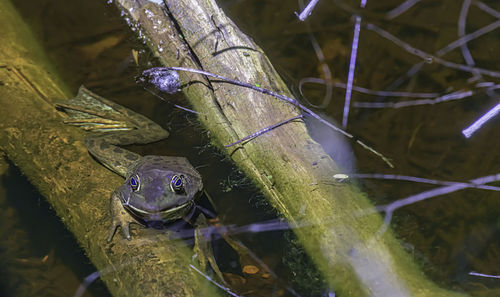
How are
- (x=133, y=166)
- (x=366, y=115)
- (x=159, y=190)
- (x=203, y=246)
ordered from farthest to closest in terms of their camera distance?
(x=366, y=115) < (x=133, y=166) < (x=203, y=246) < (x=159, y=190)

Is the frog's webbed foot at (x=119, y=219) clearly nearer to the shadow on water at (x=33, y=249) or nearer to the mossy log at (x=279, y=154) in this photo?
the shadow on water at (x=33, y=249)

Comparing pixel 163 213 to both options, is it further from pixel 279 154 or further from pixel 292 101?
pixel 292 101

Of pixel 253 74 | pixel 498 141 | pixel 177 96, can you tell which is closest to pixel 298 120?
pixel 253 74

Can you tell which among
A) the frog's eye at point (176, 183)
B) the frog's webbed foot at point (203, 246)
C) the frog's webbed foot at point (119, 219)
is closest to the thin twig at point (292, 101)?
the frog's eye at point (176, 183)

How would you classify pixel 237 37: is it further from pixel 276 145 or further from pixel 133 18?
pixel 133 18

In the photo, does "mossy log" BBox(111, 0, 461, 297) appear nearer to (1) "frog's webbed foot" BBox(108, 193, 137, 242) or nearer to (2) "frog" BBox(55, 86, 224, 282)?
(2) "frog" BBox(55, 86, 224, 282)

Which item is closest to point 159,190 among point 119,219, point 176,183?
point 176,183
